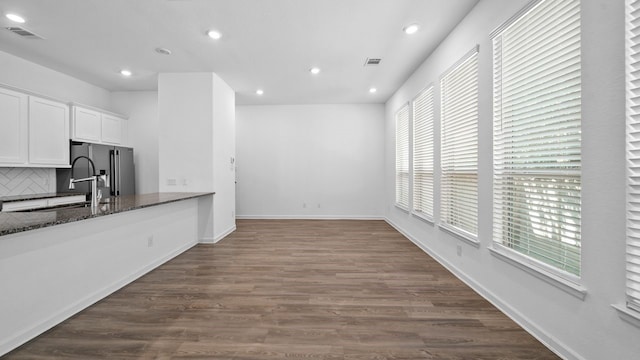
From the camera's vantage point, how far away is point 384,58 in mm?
4152

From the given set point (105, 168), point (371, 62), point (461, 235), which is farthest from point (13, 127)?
point (461, 235)

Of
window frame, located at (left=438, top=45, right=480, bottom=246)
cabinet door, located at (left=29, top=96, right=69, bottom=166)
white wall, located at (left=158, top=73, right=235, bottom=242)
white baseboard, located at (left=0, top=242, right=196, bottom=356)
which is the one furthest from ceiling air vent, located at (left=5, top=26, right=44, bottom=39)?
window frame, located at (left=438, top=45, right=480, bottom=246)

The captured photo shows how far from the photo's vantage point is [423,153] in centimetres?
437

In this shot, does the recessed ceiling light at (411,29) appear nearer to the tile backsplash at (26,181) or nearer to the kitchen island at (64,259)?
the kitchen island at (64,259)

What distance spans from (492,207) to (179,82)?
16.5ft

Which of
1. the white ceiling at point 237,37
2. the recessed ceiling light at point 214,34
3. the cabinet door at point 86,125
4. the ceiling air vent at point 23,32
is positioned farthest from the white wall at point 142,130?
the recessed ceiling light at point 214,34

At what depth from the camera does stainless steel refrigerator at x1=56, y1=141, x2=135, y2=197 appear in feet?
14.9

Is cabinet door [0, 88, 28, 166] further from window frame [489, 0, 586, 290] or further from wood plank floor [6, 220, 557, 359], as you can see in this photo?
window frame [489, 0, 586, 290]

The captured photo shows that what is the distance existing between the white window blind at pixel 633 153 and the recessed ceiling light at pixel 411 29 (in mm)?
2063

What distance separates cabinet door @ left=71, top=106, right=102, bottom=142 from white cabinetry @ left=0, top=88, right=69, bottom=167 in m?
0.12

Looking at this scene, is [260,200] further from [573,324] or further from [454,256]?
[573,324]

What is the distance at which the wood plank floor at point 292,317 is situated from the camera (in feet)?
6.11

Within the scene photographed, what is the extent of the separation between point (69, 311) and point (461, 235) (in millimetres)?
3906

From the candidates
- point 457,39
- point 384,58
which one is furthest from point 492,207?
point 384,58
